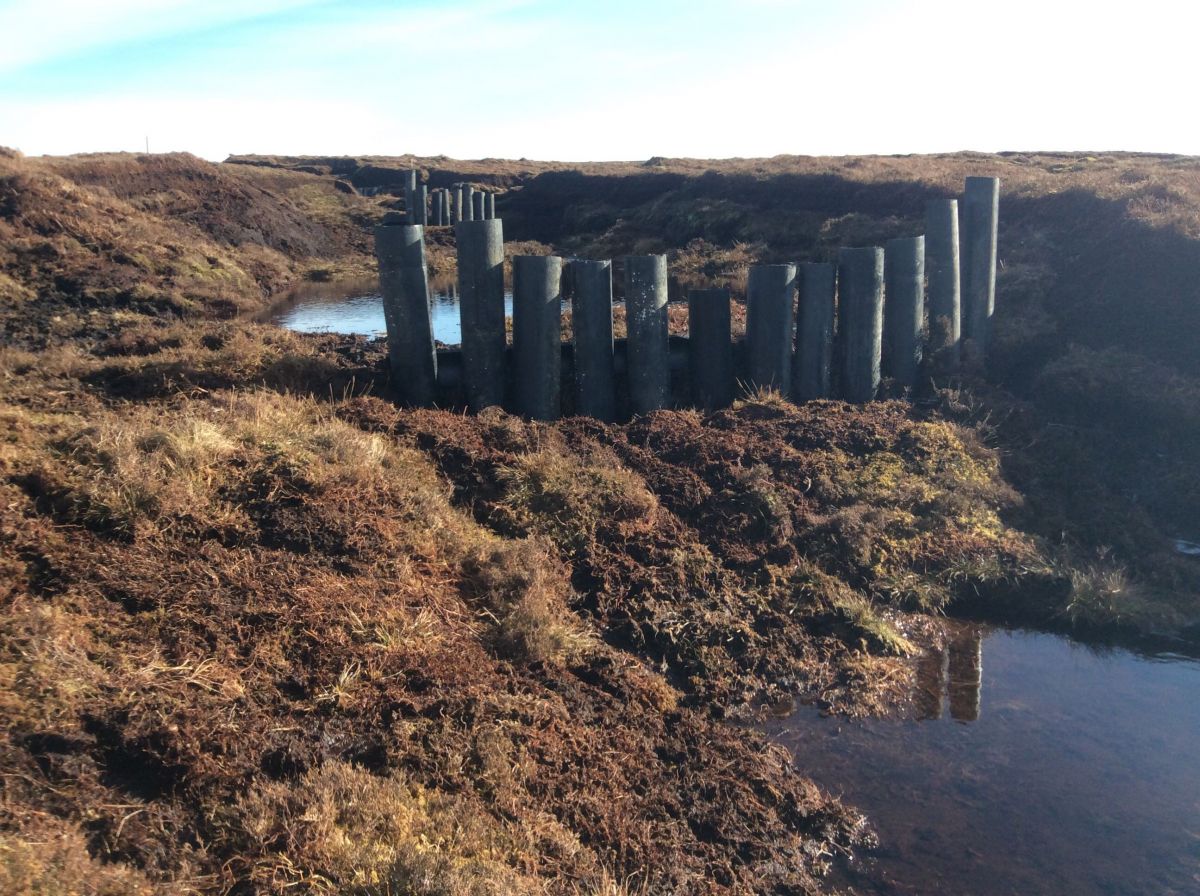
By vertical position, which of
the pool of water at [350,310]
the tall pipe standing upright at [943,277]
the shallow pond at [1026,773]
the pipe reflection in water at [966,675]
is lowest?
the shallow pond at [1026,773]

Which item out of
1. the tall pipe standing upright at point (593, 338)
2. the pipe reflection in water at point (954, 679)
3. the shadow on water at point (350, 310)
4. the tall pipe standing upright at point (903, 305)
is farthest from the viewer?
the shadow on water at point (350, 310)

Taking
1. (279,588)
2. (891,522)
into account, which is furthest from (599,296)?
(279,588)

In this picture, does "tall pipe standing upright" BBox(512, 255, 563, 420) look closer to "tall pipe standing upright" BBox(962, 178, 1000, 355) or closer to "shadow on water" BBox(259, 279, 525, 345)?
"shadow on water" BBox(259, 279, 525, 345)

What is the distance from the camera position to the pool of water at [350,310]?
1709 cm

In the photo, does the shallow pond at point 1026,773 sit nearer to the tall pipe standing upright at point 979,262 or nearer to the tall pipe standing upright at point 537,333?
the tall pipe standing upright at point 537,333

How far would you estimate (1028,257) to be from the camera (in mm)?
14680

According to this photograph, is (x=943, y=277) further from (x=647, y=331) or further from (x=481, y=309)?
(x=481, y=309)

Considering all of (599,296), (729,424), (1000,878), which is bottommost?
(1000,878)

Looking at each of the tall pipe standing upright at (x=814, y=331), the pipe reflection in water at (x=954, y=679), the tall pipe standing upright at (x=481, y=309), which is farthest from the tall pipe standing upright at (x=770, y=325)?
the pipe reflection in water at (x=954, y=679)

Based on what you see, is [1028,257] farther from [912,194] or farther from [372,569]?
[372,569]

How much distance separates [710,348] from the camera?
1041 cm

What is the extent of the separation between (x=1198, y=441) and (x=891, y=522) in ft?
13.7

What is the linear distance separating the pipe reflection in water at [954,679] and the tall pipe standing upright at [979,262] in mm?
5917

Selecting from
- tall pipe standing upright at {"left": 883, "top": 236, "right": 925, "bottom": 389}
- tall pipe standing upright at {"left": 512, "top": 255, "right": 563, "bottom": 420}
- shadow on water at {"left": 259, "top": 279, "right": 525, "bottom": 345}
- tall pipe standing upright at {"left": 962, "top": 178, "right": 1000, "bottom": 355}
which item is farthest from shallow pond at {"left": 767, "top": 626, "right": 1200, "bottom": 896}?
shadow on water at {"left": 259, "top": 279, "right": 525, "bottom": 345}
